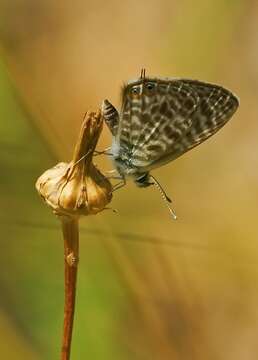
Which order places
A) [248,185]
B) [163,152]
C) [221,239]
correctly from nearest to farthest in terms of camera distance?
[163,152] → [221,239] → [248,185]

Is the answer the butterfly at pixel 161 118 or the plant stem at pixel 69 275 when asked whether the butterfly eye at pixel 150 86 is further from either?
the plant stem at pixel 69 275

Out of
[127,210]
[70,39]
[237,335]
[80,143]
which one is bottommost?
[237,335]

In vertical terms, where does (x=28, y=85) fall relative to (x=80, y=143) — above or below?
below

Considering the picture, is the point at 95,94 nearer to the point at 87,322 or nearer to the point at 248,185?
the point at 248,185

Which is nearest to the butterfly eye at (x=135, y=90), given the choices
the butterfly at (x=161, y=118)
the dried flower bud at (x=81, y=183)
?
the butterfly at (x=161, y=118)

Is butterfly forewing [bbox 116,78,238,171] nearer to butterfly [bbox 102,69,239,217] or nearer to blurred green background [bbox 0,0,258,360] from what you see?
butterfly [bbox 102,69,239,217]

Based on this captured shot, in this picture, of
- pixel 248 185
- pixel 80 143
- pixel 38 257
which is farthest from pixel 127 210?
pixel 80 143

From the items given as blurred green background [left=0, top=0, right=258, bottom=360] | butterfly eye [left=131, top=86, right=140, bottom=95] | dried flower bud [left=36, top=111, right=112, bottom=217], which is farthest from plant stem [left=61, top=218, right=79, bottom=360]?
blurred green background [left=0, top=0, right=258, bottom=360]
